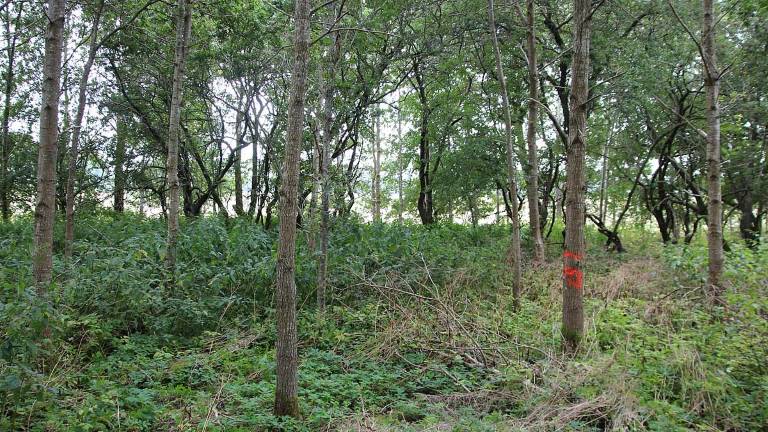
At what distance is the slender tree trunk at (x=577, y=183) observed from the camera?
522 centimetres

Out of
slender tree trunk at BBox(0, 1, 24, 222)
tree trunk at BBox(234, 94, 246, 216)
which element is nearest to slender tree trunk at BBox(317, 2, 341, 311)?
tree trunk at BBox(234, 94, 246, 216)

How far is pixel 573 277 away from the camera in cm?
528

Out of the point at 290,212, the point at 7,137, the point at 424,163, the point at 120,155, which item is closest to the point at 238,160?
the point at 120,155

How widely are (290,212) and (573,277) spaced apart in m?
3.47

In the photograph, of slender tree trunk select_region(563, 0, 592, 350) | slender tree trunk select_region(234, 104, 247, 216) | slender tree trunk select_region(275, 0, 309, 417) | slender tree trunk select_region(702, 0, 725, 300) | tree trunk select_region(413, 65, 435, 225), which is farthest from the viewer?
tree trunk select_region(413, 65, 435, 225)

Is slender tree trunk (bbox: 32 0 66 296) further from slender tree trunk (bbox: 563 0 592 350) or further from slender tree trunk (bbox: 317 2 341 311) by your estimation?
slender tree trunk (bbox: 563 0 592 350)

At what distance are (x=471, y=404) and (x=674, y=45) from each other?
34.6ft

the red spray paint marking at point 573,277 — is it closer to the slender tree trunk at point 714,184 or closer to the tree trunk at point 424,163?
the slender tree trunk at point 714,184

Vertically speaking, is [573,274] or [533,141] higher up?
[533,141]

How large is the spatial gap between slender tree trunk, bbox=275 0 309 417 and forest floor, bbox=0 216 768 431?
585 mm

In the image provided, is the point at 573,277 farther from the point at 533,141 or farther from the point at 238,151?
the point at 238,151

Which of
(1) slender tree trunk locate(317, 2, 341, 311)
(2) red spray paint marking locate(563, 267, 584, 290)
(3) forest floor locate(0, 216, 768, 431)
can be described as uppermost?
(1) slender tree trunk locate(317, 2, 341, 311)

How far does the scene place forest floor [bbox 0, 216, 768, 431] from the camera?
378cm

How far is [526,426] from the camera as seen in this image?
3816mm
